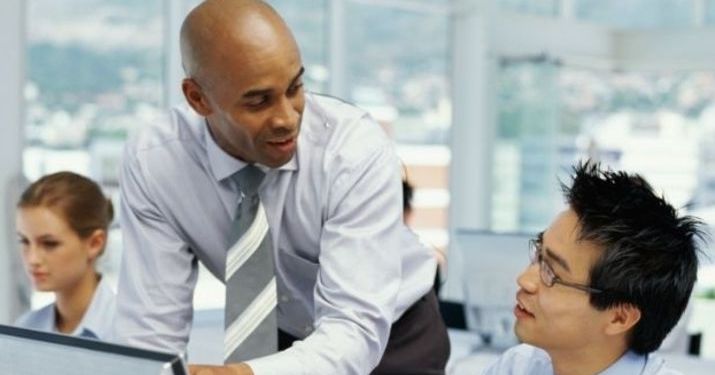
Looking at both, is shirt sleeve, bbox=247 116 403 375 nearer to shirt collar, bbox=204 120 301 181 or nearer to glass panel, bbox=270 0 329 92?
shirt collar, bbox=204 120 301 181

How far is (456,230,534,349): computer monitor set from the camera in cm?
375

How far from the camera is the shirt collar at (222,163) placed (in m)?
1.73

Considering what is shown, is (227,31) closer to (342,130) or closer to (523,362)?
(342,130)

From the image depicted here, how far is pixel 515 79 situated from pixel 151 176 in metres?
5.90

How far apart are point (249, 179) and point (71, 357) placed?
0.78 m

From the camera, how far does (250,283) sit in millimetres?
1725

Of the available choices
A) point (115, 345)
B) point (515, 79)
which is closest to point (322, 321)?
point (115, 345)

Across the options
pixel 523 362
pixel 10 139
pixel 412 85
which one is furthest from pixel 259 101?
pixel 412 85

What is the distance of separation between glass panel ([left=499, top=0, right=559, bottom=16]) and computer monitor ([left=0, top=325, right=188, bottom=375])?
662cm

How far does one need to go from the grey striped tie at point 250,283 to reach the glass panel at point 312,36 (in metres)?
4.20

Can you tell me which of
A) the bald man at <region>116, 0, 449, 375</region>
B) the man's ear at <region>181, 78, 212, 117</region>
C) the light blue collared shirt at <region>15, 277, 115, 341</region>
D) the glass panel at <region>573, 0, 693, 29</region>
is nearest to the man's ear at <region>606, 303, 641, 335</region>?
the bald man at <region>116, 0, 449, 375</region>

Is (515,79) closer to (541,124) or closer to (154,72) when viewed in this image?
(541,124)

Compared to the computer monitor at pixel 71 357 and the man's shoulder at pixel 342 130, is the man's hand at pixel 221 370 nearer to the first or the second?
the computer monitor at pixel 71 357

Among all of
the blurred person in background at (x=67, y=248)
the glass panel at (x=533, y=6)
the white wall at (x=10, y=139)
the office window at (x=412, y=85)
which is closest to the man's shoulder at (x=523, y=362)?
the blurred person in background at (x=67, y=248)
